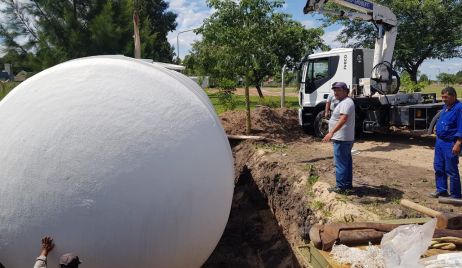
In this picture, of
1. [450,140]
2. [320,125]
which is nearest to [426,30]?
[320,125]

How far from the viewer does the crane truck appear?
11.1 metres

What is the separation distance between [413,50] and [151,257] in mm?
18737

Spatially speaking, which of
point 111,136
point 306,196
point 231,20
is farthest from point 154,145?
point 231,20

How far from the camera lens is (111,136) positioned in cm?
362

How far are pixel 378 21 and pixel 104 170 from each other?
1061 centimetres

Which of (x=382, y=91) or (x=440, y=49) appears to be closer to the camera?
(x=382, y=91)

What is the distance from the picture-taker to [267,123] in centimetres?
1346

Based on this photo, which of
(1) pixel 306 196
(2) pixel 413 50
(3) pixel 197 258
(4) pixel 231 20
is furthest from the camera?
(2) pixel 413 50

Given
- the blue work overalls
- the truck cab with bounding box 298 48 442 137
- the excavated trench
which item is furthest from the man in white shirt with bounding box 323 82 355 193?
the truck cab with bounding box 298 48 442 137

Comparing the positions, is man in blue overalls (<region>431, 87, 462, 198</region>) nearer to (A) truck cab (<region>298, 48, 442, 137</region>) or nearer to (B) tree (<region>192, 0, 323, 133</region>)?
(A) truck cab (<region>298, 48, 442, 137</region>)

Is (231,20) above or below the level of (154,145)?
above

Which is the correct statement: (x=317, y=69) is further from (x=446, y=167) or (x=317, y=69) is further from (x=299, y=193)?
(x=446, y=167)

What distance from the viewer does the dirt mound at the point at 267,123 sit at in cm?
1267

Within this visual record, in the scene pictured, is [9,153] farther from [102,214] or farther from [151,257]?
[151,257]
